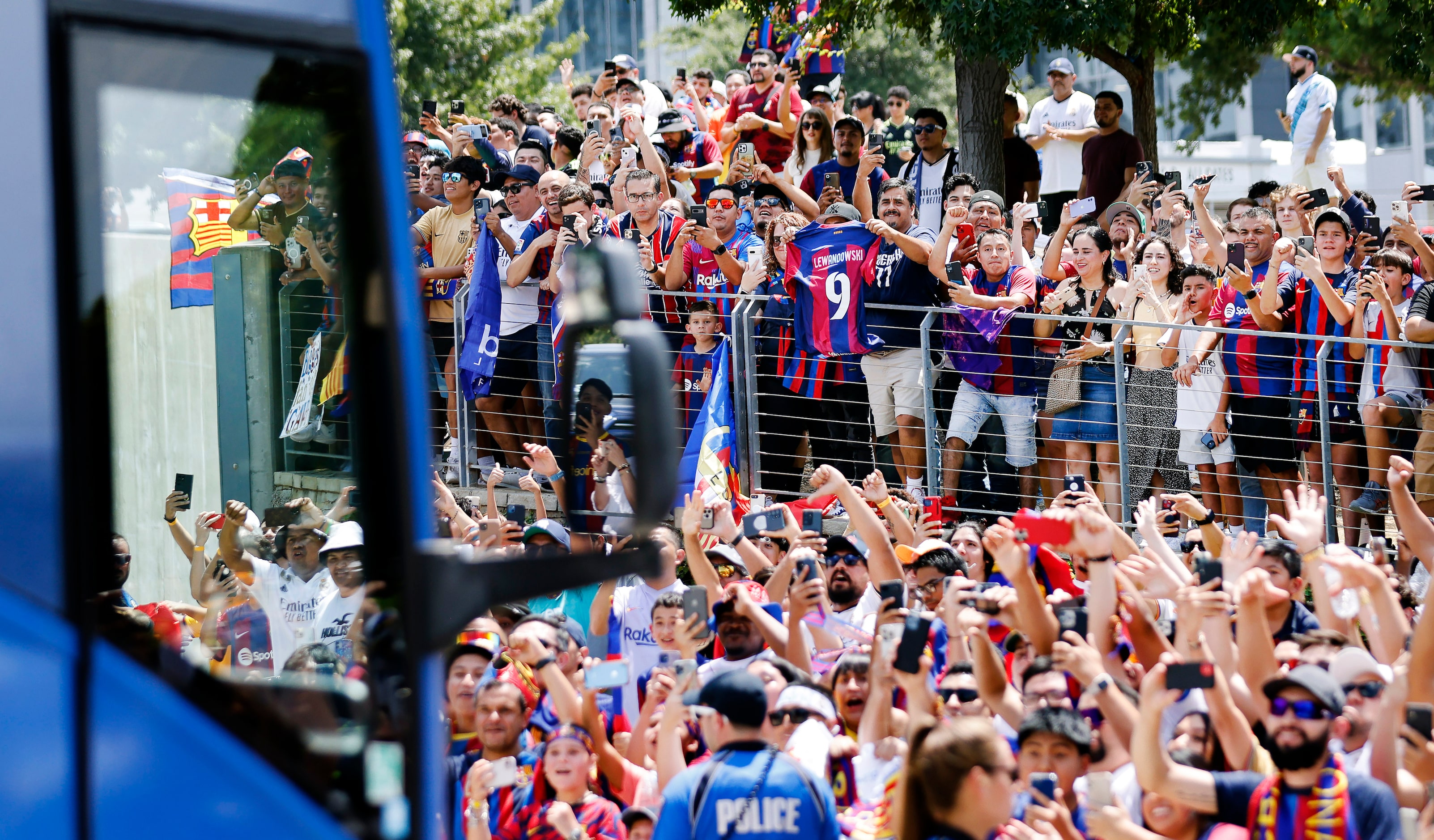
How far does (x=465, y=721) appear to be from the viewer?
6430mm

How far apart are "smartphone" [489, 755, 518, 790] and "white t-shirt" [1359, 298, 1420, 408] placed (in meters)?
4.96

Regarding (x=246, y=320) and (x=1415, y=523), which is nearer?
(x=246, y=320)

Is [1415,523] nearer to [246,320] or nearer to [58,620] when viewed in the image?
[246,320]

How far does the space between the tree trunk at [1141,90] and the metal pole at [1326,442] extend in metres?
5.91

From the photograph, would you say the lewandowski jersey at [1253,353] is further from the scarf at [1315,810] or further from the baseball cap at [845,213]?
the scarf at [1315,810]

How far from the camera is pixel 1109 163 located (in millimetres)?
12492

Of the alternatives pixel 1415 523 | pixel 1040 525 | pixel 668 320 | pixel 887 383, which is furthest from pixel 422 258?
pixel 1415 523

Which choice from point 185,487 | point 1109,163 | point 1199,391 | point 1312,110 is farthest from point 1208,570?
point 1312,110

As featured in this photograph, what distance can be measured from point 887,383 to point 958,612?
10.9 ft

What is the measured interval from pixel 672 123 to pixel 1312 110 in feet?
16.6

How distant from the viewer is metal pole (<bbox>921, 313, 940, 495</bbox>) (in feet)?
29.5

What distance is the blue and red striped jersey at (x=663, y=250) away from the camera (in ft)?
33.4

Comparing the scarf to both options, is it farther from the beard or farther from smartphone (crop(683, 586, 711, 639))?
smartphone (crop(683, 586, 711, 639))

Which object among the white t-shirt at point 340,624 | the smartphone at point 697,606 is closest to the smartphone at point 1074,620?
the smartphone at point 697,606
